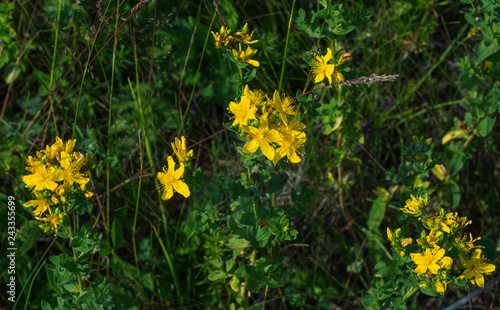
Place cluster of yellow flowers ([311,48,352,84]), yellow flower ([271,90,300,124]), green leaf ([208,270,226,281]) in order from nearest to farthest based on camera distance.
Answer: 1. yellow flower ([271,90,300,124])
2. cluster of yellow flowers ([311,48,352,84])
3. green leaf ([208,270,226,281])

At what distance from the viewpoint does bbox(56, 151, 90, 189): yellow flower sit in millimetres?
1786

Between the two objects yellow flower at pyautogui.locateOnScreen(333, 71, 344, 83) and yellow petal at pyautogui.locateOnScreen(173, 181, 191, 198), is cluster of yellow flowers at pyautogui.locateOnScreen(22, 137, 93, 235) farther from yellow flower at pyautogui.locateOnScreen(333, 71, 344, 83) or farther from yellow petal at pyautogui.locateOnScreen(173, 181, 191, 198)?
yellow flower at pyautogui.locateOnScreen(333, 71, 344, 83)

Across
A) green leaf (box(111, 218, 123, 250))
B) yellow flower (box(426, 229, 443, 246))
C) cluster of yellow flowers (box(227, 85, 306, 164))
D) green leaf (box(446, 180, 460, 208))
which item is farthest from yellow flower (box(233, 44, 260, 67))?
green leaf (box(446, 180, 460, 208))

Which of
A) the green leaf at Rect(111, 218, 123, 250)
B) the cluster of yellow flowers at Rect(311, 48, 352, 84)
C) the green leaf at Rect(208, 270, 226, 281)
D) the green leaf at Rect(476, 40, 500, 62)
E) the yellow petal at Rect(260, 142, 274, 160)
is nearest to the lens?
the yellow petal at Rect(260, 142, 274, 160)

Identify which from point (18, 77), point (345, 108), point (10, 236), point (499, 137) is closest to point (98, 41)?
point (18, 77)

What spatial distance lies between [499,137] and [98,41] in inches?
105

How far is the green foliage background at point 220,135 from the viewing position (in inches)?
101

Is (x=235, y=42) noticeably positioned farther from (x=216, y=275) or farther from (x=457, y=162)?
(x=457, y=162)

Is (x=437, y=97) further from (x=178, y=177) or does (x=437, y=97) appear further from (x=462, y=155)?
(x=178, y=177)

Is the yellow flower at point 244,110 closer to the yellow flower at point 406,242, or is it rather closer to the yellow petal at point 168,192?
the yellow petal at point 168,192

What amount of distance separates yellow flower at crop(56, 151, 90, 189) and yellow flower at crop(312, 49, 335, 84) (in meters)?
1.09

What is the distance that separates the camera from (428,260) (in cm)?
177

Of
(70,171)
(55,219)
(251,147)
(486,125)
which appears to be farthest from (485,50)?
(55,219)

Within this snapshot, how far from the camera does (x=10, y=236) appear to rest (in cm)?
258
